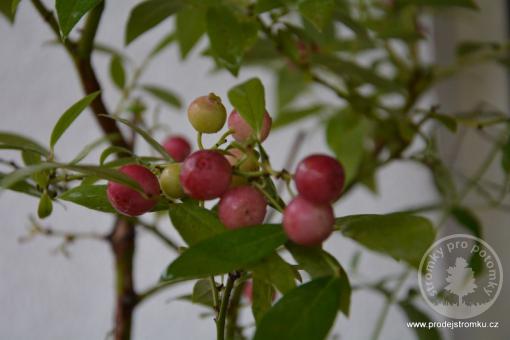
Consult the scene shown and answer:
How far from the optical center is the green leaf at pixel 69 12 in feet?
0.76

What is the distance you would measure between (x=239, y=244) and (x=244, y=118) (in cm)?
5

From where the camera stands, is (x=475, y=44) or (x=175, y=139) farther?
(x=475, y=44)

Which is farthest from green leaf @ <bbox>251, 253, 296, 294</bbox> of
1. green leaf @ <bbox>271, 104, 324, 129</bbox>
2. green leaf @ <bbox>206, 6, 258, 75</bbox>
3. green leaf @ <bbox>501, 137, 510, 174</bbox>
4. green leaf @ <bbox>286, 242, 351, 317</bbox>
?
green leaf @ <bbox>271, 104, 324, 129</bbox>

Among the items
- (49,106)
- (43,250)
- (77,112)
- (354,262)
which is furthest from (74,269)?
(77,112)

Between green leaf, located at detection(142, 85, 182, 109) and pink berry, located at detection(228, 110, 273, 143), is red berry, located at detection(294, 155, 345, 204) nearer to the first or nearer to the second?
pink berry, located at detection(228, 110, 273, 143)

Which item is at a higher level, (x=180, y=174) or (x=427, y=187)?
(x=180, y=174)

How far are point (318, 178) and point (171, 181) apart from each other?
67 mm

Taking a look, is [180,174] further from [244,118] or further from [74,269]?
[74,269]

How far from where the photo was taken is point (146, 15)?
0.34 meters

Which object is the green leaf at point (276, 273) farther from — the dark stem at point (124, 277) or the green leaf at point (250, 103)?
the dark stem at point (124, 277)

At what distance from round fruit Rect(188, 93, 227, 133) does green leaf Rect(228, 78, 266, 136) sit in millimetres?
11

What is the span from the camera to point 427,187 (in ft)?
Answer: 2.89

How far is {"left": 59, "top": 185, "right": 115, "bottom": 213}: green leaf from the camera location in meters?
0.24

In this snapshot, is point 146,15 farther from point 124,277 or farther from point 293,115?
point 293,115
